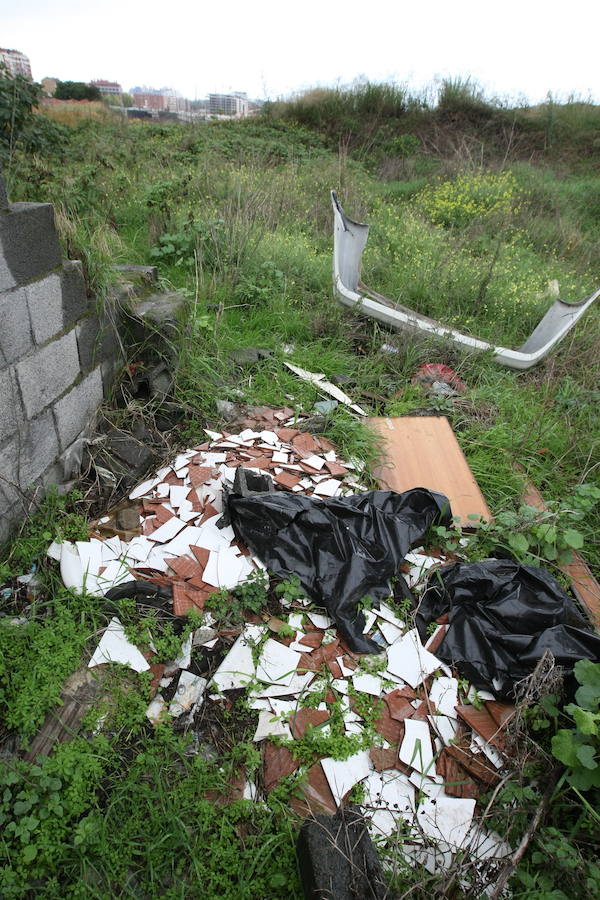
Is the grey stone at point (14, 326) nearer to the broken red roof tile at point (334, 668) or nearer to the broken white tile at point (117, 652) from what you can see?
the broken white tile at point (117, 652)

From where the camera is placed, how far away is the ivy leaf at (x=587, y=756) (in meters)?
1.72

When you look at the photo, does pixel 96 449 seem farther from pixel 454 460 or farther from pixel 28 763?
pixel 454 460

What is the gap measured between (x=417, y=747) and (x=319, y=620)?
26.8 inches

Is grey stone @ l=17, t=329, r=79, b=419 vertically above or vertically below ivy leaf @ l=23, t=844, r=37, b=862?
above

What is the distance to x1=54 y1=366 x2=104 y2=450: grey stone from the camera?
2902mm

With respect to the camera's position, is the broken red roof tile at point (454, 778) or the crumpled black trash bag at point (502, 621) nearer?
the broken red roof tile at point (454, 778)

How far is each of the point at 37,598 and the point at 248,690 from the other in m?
1.10

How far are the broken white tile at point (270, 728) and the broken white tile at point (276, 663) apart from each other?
150 mm

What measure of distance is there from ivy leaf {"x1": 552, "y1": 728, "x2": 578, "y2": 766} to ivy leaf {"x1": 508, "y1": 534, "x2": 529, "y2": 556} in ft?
3.64

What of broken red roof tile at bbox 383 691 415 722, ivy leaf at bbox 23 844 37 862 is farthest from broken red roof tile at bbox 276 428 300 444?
ivy leaf at bbox 23 844 37 862

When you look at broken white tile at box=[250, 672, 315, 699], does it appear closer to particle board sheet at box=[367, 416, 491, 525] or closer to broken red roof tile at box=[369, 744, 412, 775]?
broken red roof tile at box=[369, 744, 412, 775]

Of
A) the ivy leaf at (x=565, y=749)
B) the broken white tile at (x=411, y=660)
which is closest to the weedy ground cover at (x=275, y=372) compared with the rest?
the ivy leaf at (x=565, y=749)

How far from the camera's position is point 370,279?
20.4ft

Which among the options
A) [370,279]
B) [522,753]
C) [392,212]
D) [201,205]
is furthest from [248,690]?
[392,212]
